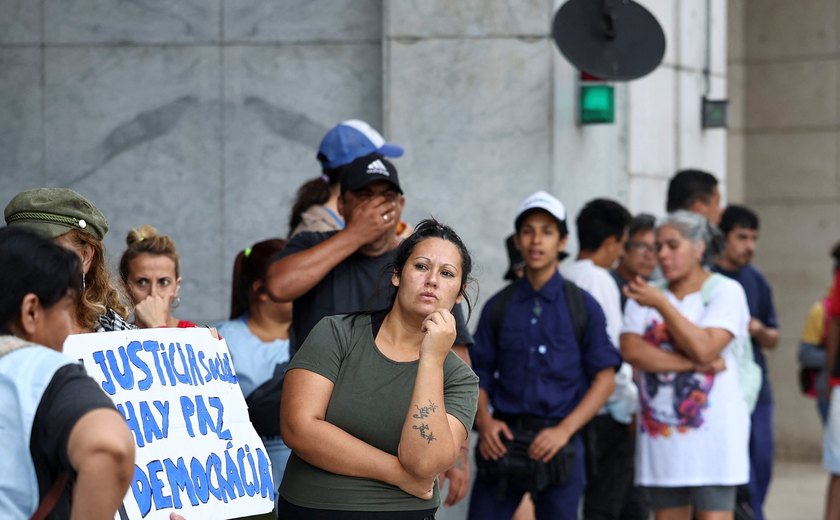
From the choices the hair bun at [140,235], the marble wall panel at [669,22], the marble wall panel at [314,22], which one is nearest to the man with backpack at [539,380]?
the hair bun at [140,235]

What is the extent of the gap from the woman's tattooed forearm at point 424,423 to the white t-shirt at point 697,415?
2.89m

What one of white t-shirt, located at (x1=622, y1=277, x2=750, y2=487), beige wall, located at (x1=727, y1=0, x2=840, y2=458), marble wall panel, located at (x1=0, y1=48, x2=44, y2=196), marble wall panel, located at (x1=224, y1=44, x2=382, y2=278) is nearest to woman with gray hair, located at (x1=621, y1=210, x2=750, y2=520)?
white t-shirt, located at (x1=622, y1=277, x2=750, y2=487)

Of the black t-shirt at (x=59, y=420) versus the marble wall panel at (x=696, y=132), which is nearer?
the black t-shirt at (x=59, y=420)

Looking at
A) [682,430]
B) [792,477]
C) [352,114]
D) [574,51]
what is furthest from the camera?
[792,477]

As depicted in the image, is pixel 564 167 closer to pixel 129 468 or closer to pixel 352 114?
pixel 352 114

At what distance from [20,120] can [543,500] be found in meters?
4.15

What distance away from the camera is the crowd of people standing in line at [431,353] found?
3043 millimetres

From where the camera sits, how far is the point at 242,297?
6.05 metres

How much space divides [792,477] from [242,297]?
25.6 feet

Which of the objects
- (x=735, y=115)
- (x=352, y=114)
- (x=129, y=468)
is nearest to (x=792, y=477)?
(x=735, y=115)

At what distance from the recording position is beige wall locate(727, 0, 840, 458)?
1324 centimetres

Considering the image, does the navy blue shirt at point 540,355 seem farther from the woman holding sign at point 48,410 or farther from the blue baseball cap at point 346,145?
the woman holding sign at point 48,410

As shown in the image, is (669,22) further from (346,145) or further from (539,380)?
(346,145)

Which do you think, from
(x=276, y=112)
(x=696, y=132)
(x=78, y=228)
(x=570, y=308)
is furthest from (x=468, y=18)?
(x=78, y=228)
